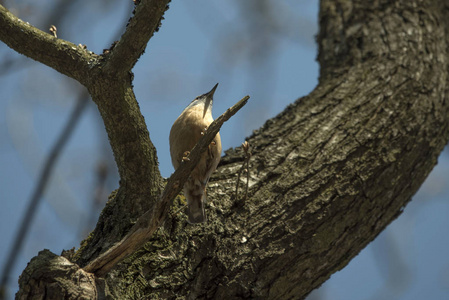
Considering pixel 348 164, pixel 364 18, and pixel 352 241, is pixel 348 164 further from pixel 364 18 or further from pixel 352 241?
pixel 364 18

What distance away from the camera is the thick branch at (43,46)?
2.41 m

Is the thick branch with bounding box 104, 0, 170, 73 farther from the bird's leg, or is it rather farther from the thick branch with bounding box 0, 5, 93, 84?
the bird's leg

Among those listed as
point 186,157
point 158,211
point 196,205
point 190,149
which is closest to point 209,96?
point 190,149

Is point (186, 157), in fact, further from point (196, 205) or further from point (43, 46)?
point (43, 46)

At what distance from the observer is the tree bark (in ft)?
8.41

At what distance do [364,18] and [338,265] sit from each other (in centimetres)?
207

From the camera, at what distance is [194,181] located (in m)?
2.83

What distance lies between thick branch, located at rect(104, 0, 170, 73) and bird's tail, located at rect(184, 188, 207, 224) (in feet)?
2.64

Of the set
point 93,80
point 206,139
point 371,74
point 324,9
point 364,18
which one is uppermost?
point 324,9

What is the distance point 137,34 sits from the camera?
232cm

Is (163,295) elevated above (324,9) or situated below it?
below

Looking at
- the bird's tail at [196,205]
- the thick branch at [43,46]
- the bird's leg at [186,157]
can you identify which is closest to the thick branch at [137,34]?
the thick branch at [43,46]

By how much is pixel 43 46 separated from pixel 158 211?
3.11ft

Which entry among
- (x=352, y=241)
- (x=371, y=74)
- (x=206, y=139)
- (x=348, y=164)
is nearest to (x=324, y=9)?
(x=371, y=74)
